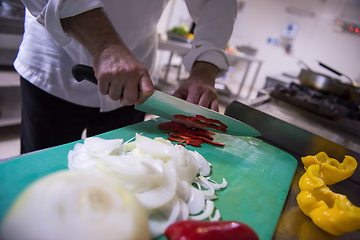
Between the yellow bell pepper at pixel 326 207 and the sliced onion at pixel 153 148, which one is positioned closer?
the yellow bell pepper at pixel 326 207

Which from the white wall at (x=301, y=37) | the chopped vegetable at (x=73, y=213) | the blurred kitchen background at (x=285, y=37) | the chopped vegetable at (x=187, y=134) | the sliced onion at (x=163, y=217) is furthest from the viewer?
the white wall at (x=301, y=37)

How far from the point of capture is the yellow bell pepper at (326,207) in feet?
1.81

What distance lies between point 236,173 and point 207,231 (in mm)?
363

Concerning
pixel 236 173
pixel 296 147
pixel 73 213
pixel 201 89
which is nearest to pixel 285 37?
pixel 296 147

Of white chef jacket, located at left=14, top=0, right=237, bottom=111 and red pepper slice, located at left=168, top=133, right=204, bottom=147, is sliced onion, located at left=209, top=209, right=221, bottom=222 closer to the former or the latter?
red pepper slice, located at left=168, top=133, right=204, bottom=147

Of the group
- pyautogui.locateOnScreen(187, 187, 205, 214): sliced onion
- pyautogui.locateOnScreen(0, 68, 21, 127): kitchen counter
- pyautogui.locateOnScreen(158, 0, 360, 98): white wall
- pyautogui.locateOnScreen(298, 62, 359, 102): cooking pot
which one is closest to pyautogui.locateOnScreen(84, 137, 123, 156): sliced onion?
pyautogui.locateOnScreen(187, 187, 205, 214): sliced onion

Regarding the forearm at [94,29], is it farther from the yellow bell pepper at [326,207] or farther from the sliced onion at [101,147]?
the yellow bell pepper at [326,207]

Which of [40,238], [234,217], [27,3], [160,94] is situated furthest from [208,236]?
[27,3]

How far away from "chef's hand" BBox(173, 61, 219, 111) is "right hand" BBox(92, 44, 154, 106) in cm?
30

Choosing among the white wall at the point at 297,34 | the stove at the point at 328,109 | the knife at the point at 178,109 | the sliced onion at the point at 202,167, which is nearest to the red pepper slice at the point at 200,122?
the knife at the point at 178,109

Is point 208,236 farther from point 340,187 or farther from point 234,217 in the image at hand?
point 340,187

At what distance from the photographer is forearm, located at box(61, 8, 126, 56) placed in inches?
28.5

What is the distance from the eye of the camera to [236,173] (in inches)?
31.0

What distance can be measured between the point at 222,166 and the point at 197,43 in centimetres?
64
